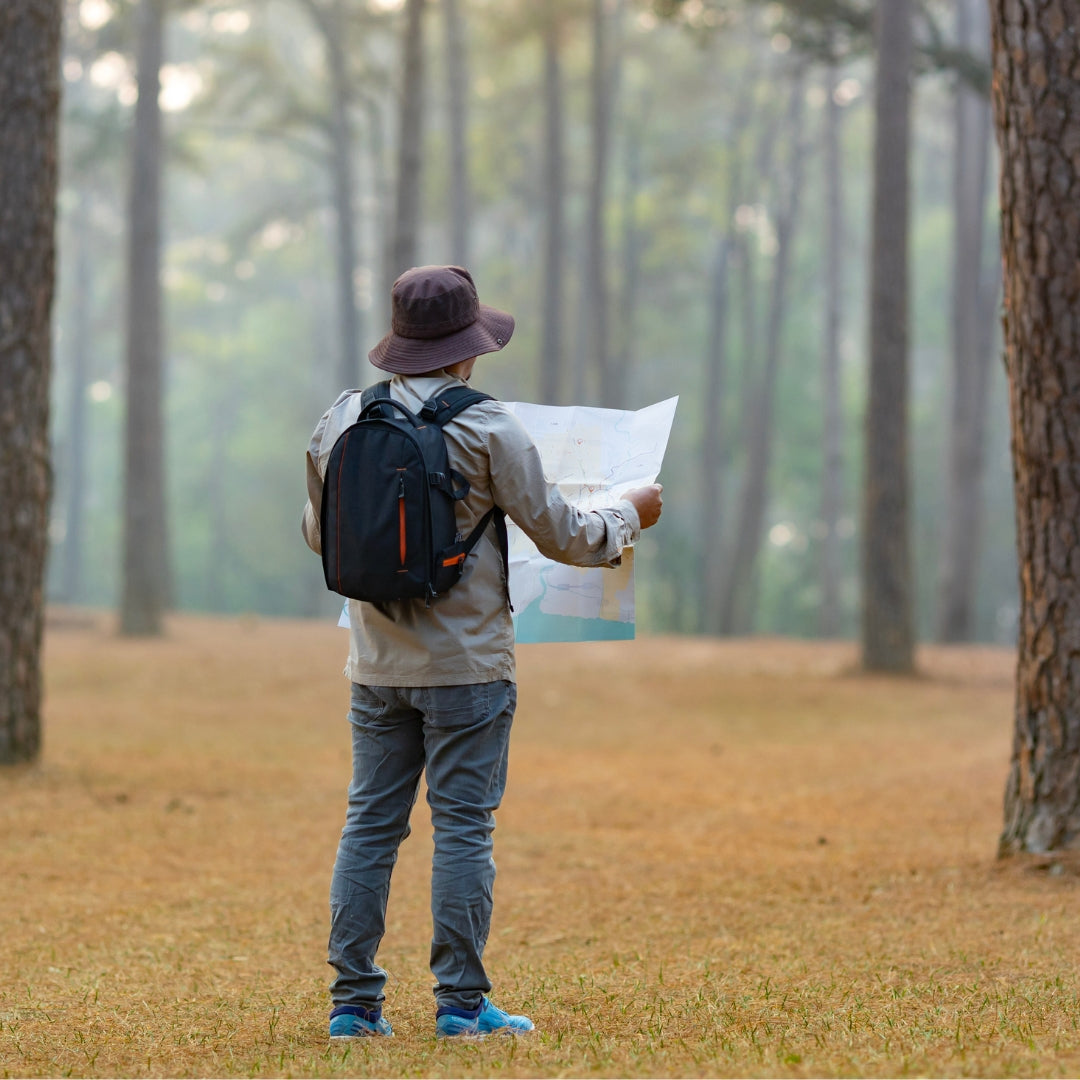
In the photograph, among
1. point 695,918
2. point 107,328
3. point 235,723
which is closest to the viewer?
point 695,918

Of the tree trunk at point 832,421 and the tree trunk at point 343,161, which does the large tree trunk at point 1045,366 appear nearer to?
the tree trunk at point 832,421

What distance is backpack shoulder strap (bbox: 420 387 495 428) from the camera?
139 inches

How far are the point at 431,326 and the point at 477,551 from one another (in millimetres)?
605

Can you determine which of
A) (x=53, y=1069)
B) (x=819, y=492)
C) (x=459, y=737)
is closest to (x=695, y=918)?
(x=459, y=737)

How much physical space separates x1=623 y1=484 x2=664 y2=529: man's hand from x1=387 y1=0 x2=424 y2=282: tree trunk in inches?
502

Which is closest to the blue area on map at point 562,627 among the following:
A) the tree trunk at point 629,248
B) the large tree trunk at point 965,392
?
the large tree trunk at point 965,392

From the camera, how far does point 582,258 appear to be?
36125 mm

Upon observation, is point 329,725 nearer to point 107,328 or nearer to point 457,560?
point 457,560

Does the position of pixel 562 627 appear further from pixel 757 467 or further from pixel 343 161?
pixel 343 161

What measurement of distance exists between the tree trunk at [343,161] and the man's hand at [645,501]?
23362 millimetres

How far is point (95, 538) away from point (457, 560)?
4633cm

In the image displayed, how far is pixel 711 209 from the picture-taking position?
114 feet

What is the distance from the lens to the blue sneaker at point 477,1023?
3598 millimetres

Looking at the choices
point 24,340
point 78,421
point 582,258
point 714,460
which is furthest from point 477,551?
point 582,258
